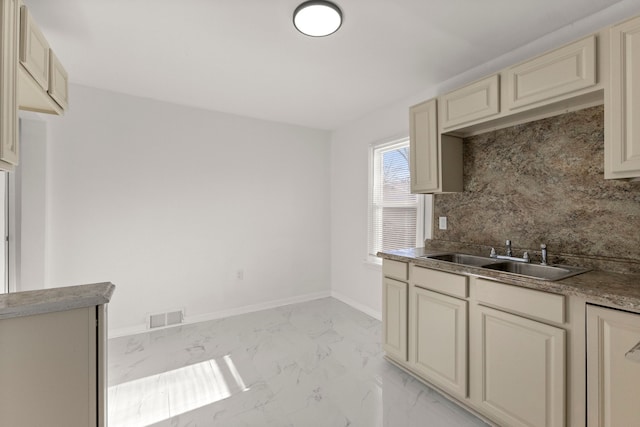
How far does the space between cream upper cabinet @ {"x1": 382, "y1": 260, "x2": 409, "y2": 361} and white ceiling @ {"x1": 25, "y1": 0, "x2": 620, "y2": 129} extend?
177cm

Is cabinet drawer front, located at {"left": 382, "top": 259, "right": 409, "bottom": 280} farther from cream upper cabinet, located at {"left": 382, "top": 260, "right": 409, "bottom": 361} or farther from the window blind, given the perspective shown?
the window blind

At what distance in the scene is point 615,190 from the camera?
5.96 feet

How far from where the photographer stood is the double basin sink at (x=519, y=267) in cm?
187

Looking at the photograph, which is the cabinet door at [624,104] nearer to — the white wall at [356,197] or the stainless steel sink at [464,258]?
the stainless steel sink at [464,258]

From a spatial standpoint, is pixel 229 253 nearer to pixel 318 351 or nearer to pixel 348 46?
pixel 318 351

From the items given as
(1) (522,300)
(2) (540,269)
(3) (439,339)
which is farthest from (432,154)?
(3) (439,339)

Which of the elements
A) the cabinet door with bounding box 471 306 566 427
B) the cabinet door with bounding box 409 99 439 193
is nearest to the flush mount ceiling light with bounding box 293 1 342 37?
the cabinet door with bounding box 409 99 439 193

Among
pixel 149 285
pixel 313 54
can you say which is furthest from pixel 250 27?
pixel 149 285

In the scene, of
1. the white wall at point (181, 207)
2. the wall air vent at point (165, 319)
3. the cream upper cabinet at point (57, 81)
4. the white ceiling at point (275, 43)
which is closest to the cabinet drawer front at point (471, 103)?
the white ceiling at point (275, 43)

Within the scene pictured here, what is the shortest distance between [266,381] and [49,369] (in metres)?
1.47

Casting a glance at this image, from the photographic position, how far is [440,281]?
82.4 inches

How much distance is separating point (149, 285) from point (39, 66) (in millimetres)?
2347

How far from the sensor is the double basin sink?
1865 millimetres

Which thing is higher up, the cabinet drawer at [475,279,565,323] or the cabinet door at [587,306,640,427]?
the cabinet drawer at [475,279,565,323]
